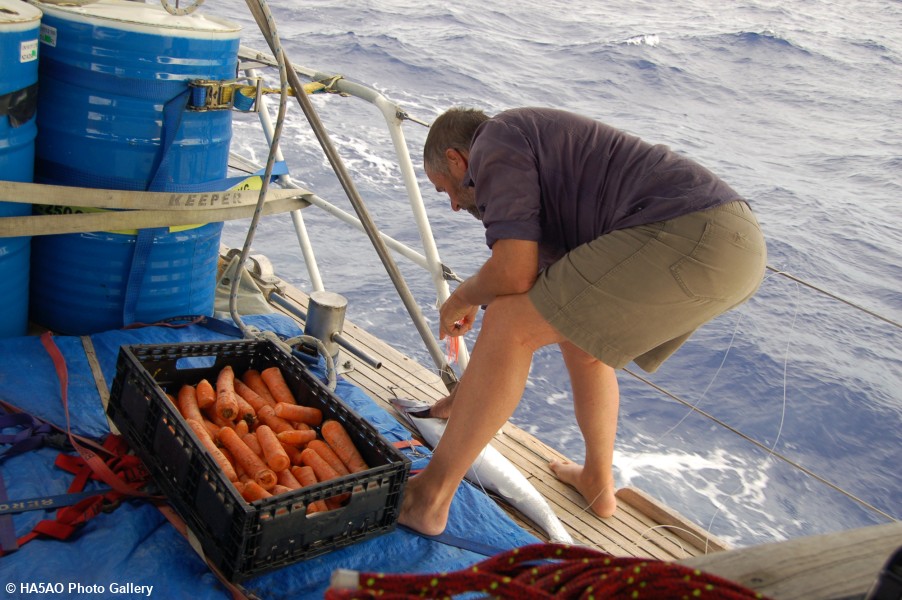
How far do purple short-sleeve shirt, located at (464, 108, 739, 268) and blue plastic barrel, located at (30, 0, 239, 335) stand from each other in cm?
111

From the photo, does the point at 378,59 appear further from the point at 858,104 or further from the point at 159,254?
the point at 159,254

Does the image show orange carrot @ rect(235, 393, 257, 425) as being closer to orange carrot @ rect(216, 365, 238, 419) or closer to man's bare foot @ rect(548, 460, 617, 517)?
orange carrot @ rect(216, 365, 238, 419)

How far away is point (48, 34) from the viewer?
8.25ft

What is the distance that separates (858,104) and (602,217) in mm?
14515

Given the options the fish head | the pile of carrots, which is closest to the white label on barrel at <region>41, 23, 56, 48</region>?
the pile of carrots

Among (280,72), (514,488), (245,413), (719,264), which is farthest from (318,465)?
(280,72)

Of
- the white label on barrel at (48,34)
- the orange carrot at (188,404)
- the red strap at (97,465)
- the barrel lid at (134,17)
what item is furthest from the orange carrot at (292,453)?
the white label on barrel at (48,34)

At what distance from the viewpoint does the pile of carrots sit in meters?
2.01

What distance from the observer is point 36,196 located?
244 cm

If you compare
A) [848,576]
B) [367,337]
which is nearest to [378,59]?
[367,337]

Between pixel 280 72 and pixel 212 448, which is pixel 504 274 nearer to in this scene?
pixel 212 448

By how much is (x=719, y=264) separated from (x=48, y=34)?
6.88ft

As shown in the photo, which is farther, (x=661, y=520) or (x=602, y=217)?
(x=661, y=520)

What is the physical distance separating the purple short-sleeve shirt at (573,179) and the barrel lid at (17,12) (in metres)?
1.36
